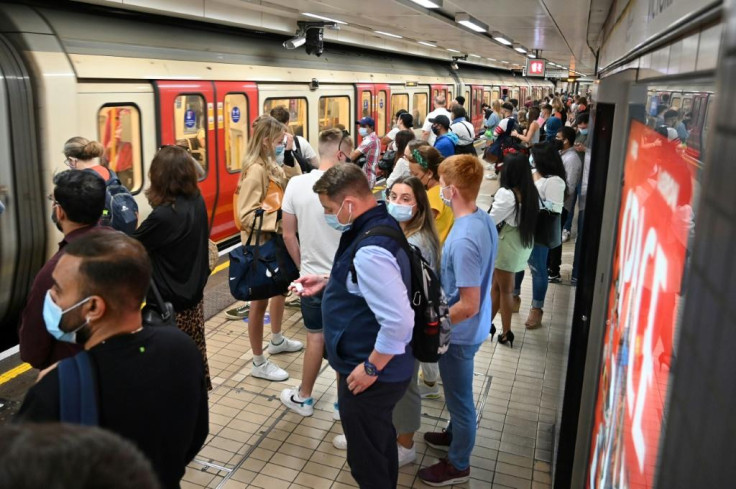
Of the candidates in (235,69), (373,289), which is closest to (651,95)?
(373,289)

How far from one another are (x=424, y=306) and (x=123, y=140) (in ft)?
13.4

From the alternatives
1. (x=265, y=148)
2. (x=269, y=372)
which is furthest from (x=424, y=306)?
(x=269, y=372)

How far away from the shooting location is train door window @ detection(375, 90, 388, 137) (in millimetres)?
12227

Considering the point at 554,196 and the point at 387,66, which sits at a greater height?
the point at 387,66

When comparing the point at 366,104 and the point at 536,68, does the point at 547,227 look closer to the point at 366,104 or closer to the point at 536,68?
the point at 366,104

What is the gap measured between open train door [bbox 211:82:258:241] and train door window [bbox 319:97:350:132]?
2337 mm

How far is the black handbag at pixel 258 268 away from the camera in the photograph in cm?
414

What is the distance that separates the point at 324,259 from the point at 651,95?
272 centimetres

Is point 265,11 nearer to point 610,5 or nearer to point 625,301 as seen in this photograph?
point 610,5

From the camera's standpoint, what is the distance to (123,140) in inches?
224

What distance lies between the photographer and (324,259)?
3824 millimetres

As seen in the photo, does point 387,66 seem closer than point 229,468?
No

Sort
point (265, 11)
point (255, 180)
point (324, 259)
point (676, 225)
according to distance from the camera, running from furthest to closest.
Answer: point (265, 11) < point (255, 180) < point (324, 259) < point (676, 225)

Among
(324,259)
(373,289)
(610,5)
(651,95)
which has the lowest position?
(324,259)
